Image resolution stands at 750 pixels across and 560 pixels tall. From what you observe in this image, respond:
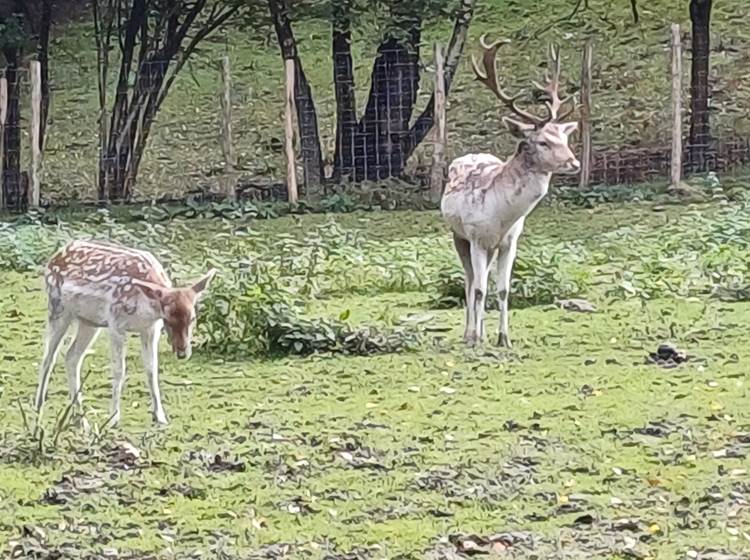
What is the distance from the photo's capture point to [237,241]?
55.8ft

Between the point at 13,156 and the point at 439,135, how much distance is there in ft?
15.7

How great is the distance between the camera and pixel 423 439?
8.46 m

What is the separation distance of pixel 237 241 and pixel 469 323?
20.3 feet

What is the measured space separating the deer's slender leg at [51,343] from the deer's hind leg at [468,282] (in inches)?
116

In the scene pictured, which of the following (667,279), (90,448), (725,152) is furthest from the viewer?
(725,152)

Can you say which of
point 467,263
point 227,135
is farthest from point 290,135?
point 467,263

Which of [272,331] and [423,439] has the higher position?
[272,331]

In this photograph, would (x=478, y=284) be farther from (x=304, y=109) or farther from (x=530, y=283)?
(x=304, y=109)

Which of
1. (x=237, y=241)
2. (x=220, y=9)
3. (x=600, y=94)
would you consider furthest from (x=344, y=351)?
(x=600, y=94)

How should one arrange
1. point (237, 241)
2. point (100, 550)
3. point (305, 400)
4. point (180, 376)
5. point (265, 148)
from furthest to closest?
point (265, 148)
point (237, 241)
point (180, 376)
point (305, 400)
point (100, 550)

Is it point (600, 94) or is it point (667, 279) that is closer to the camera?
point (667, 279)

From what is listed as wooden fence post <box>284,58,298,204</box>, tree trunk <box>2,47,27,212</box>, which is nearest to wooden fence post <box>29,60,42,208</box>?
tree trunk <box>2,47,27,212</box>

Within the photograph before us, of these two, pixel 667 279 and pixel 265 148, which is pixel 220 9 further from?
pixel 667 279

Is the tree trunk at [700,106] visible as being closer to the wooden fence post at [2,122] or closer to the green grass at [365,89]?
the green grass at [365,89]
